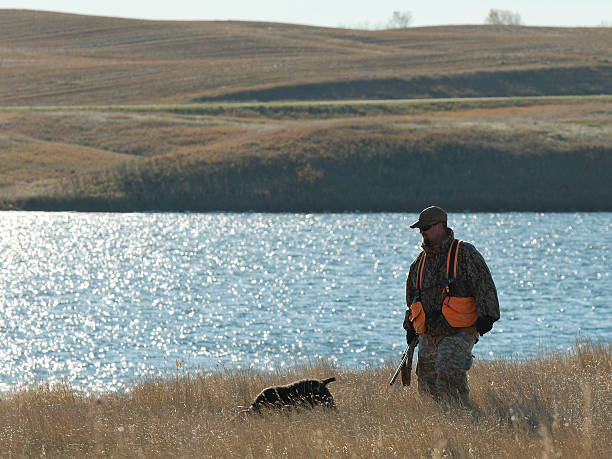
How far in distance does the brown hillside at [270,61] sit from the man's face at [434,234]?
87996 millimetres

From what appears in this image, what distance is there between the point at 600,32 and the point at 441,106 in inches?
3035

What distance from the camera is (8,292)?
1196 inches

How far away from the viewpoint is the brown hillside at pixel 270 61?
328ft

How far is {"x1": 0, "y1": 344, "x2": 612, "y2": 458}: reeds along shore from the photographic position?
25.3 ft

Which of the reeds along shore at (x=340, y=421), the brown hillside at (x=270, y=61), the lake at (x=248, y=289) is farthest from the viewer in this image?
the brown hillside at (x=270, y=61)

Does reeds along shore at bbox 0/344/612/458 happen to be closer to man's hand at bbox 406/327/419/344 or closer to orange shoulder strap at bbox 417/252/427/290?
man's hand at bbox 406/327/419/344

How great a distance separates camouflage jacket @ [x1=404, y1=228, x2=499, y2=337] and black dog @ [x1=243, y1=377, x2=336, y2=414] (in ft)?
→ 4.47

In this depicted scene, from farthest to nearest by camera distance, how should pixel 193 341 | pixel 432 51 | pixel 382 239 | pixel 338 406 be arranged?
pixel 432 51, pixel 382 239, pixel 193 341, pixel 338 406

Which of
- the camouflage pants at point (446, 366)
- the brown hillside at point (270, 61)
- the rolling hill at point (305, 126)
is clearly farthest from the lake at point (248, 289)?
the brown hillside at point (270, 61)

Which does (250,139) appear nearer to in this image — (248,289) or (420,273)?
(248,289)

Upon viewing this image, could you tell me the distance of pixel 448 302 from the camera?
30.1 feet

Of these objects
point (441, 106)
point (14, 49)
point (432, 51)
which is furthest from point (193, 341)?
point (14, 49)

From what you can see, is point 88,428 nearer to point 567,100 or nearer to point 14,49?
point 567,100

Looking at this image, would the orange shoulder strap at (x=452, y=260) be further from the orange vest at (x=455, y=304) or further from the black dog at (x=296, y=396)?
the black dog at (x=296, y=396)
